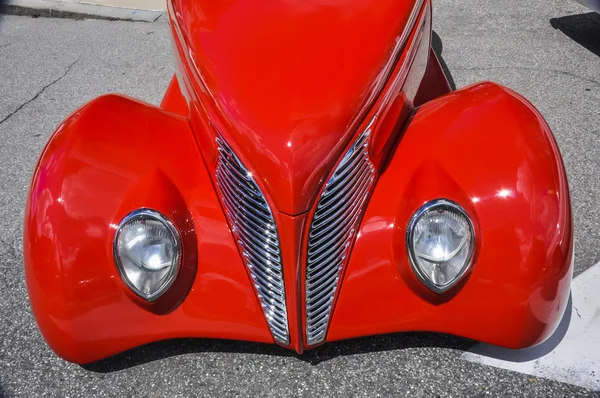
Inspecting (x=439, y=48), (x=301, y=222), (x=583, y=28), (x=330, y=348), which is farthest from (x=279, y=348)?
(x=583, y=28)

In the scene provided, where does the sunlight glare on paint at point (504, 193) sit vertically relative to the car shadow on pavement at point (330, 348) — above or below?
above

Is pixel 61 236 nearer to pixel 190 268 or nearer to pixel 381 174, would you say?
pixel 190 268

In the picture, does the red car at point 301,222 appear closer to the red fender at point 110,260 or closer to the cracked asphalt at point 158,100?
the red fender at point 110,260

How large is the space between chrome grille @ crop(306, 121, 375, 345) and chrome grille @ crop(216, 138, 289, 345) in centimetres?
11

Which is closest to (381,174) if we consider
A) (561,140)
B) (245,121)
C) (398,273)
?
(398,273)

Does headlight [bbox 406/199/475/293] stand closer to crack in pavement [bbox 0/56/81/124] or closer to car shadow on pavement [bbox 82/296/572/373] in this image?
car shadow on pavement [bbox 82/296/572/373]

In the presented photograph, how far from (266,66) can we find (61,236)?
37.5 inches

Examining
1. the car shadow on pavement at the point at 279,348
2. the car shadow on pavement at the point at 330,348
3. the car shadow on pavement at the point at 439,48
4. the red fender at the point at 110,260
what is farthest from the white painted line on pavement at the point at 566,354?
the car shadow on pavement at the point at 439,48

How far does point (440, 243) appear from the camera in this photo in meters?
2.09

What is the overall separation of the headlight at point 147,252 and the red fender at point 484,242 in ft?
2.01

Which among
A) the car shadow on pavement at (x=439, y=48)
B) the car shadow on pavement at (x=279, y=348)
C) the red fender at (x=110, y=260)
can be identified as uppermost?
the red fender at (x=110, y=260)

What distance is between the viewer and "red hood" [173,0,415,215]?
207cm

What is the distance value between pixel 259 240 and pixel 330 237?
25 cm

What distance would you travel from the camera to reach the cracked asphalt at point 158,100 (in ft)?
7.72
